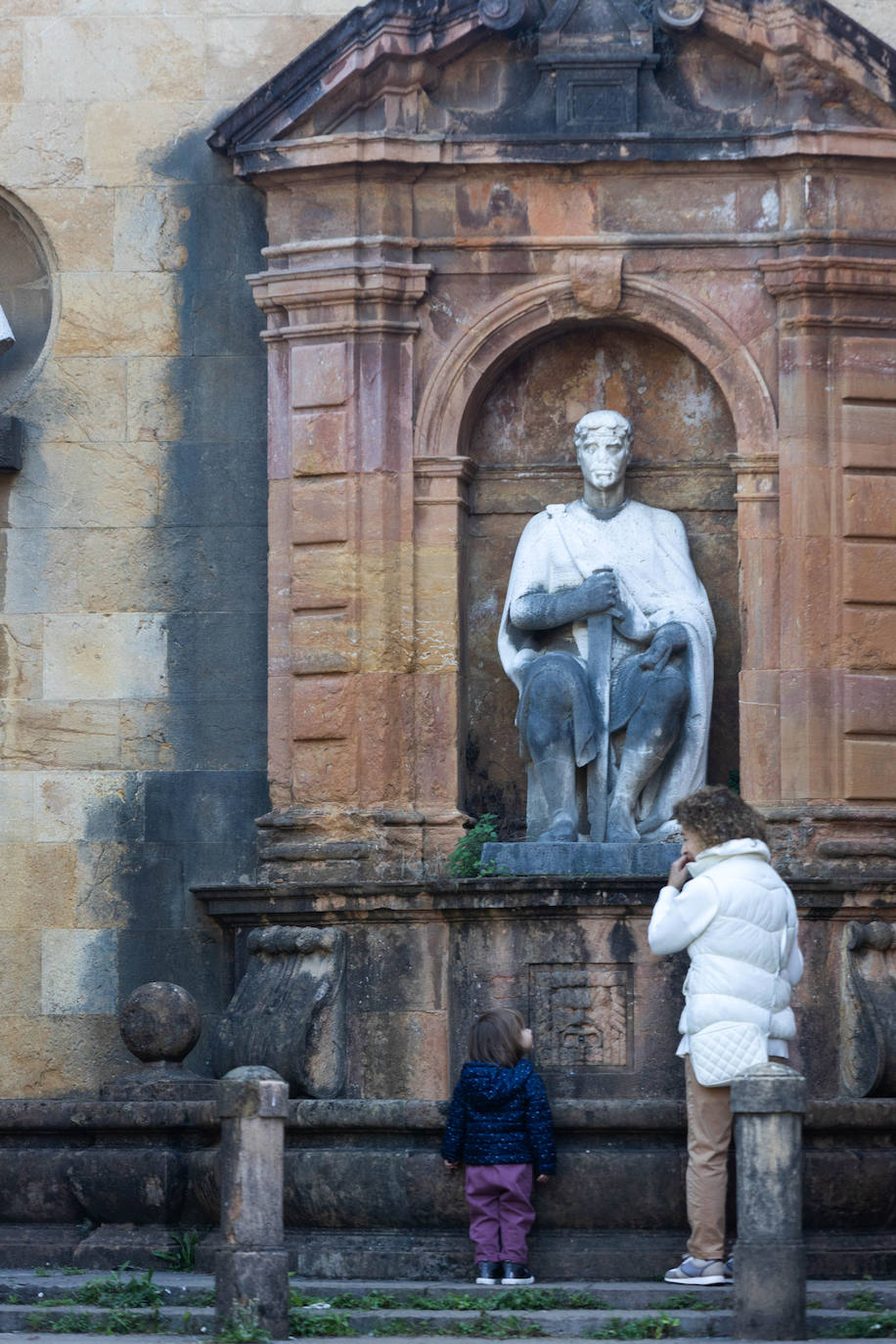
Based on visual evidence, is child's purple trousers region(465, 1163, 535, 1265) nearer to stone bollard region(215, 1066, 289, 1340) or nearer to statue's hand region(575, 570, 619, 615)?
stone bollard region(215, 1066, 289, 1340)

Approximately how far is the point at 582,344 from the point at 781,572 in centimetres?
185

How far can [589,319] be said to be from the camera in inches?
591

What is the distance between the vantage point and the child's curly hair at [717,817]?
11.9 metres

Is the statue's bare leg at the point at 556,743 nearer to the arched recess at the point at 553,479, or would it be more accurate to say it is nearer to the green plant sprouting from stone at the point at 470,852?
the green plant sprouting from stone at the point at 470,852

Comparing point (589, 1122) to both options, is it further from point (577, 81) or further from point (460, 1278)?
point (577, 81)

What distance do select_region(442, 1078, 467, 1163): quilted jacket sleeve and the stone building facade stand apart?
307 cm

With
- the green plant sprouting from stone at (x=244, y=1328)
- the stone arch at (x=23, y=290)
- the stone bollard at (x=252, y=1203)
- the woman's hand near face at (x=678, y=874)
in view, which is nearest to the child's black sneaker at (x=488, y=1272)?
the stone bollard at (x=252, y=1203)

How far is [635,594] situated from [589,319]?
5.05 feet

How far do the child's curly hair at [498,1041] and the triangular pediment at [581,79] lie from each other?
504cm

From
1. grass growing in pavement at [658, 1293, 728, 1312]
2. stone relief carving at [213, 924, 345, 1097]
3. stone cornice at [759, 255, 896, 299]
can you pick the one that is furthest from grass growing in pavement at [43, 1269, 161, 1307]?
stone cornice at [759, 255, 896, 299]

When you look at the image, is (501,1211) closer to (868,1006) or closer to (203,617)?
(868,1006)

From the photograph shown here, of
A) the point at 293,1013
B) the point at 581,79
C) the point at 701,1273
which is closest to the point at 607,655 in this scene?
the point at 293,1013

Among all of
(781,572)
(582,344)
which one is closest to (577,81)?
(582,344)

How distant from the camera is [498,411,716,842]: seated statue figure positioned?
14.5 m
